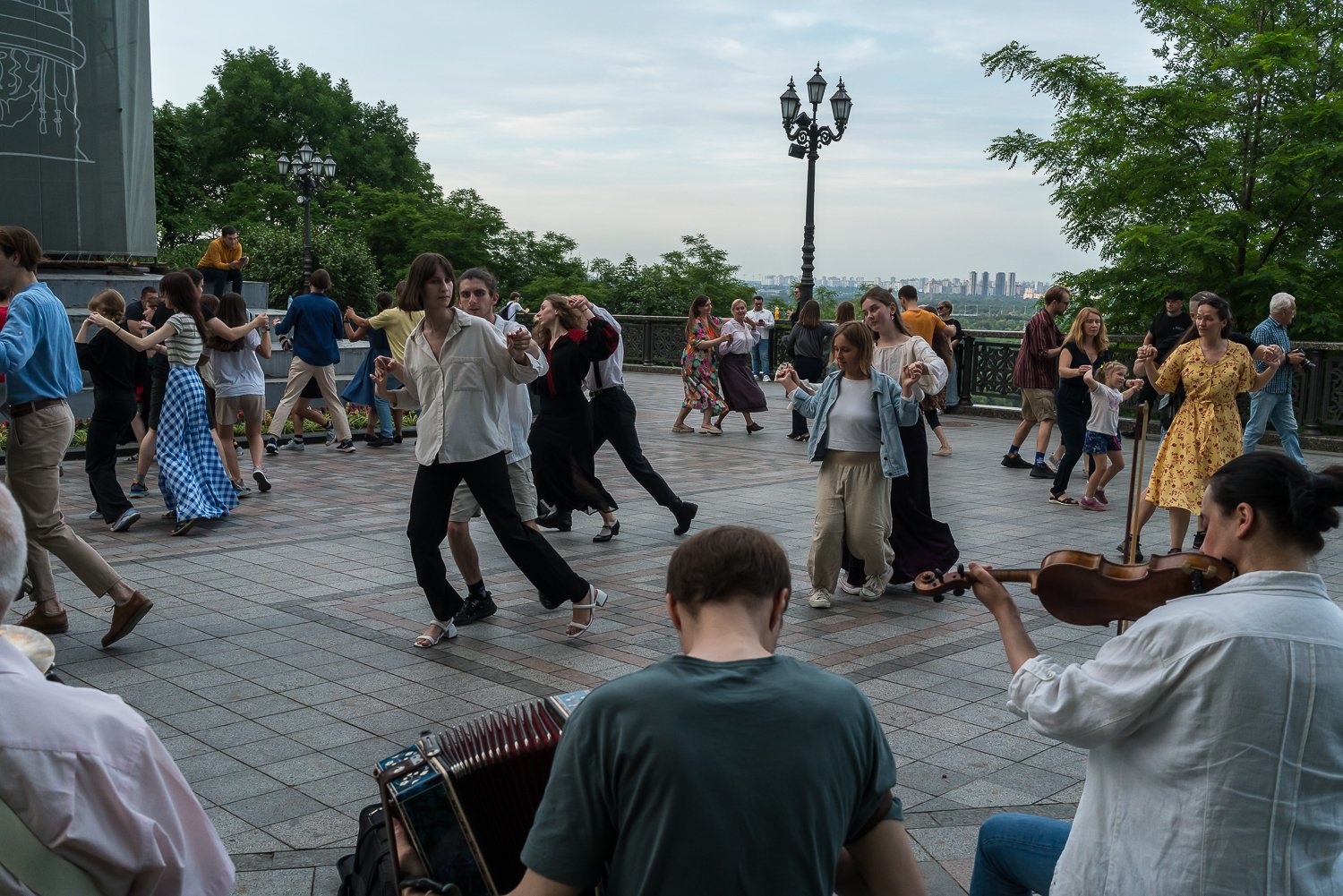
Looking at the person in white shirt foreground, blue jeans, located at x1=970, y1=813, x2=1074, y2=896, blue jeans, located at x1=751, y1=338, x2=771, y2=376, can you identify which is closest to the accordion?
the person in white shirt foreground

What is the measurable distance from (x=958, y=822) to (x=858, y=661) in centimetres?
203

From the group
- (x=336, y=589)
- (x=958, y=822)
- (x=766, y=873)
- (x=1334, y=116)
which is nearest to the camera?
(x=766, y=873)

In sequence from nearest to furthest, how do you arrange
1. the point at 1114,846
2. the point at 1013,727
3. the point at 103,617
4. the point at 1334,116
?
the point at 1114,846 < the point at 1013,727 < the point at 103,617 < the point at 1334,116

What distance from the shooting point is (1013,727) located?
5.46 m

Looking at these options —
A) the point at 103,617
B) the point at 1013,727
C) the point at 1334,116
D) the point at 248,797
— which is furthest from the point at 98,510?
the point at 1334,116

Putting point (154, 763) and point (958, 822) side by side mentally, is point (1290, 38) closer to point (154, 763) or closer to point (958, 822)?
point (958, 822)

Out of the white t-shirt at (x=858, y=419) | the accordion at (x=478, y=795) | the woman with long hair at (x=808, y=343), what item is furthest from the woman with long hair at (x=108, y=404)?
the woman with long hair at (x=808, y=343)

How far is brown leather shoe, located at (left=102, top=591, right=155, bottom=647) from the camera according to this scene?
640 cm

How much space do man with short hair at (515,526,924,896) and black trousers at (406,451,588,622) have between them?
4.23 meters

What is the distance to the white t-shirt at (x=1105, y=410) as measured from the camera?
37.0ft

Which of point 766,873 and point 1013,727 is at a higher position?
point 766,873

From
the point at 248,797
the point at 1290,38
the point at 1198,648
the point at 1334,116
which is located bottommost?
the point at 248,797

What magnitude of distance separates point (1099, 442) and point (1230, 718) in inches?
378

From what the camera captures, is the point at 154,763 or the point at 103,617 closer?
the point at 154,763
